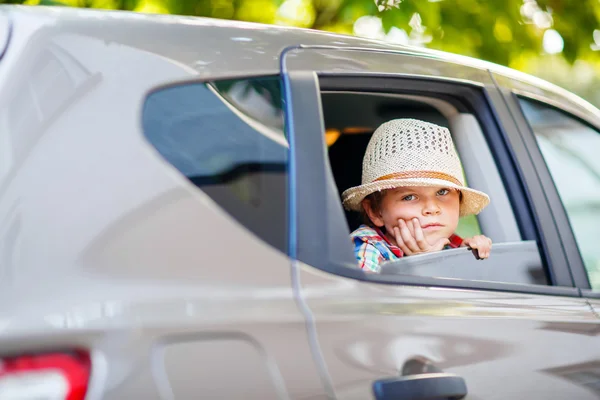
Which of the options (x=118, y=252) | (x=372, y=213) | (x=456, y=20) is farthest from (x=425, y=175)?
(x=456, y=20)

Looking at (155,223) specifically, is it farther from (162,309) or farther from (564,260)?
(564,260)

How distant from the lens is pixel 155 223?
1.81 metres

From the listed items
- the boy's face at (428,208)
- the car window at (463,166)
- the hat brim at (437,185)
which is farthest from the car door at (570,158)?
the boy's face at (428,208)

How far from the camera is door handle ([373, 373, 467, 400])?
196 centimetres

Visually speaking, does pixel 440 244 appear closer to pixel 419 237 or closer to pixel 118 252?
pixel 419 237

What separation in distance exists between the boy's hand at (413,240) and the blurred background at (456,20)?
2477 millimetres

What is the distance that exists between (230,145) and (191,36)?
1.07 feet

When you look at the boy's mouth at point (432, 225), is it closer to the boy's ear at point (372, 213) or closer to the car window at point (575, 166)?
the boy's ear at point (372, 213)

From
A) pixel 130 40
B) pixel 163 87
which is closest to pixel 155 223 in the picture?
pixel 163 87

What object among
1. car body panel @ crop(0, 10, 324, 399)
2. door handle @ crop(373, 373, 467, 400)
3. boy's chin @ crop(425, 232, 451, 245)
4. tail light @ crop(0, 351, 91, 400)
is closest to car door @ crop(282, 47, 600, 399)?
door handle @ crop(373, 373, 467, 400)

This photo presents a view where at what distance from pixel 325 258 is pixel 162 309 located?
17.2 inches

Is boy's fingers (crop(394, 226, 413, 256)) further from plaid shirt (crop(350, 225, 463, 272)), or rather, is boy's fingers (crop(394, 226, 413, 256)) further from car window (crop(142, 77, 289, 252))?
car window (crop(142, 77, 289, 252))

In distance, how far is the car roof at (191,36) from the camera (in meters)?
2.01

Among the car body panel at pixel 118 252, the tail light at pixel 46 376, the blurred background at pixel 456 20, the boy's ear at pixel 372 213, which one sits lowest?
the tail light at pixel 46 376
